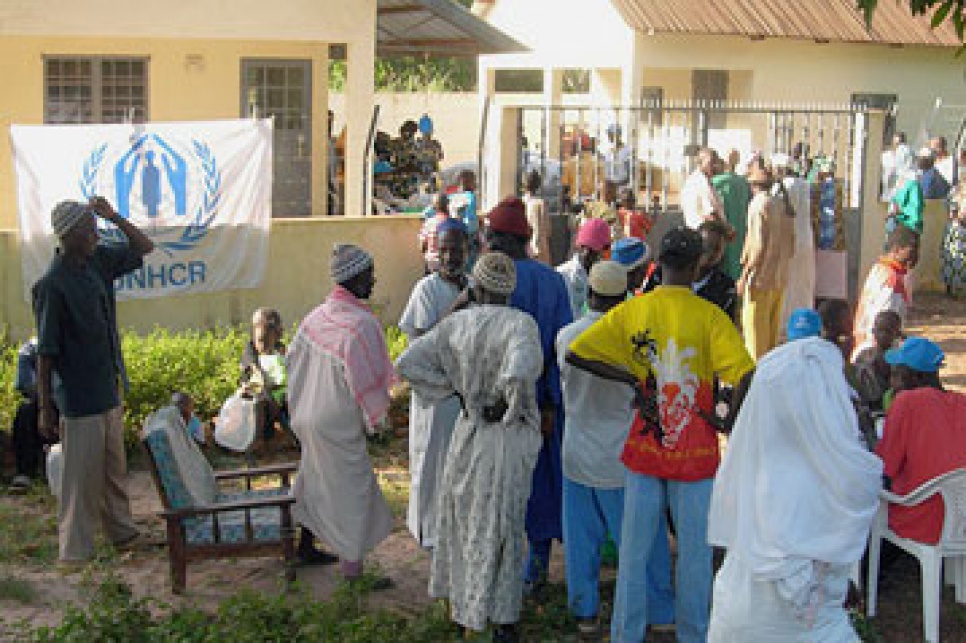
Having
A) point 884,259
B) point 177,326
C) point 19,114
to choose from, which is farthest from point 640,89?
point 884,259

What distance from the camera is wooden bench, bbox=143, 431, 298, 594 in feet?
22.5

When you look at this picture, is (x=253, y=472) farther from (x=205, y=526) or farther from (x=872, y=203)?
(x=872, y=203)

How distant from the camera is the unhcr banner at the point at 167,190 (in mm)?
11492

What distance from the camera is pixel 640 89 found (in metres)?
22.8

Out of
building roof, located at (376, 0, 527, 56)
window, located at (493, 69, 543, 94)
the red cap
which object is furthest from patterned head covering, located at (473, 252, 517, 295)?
window, located at (493, 69, 543, 94)

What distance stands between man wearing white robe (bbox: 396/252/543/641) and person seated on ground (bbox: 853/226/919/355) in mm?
3408

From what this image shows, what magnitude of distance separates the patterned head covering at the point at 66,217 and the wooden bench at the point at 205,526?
1.13m

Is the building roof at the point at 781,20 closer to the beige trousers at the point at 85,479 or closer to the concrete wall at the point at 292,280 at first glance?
the concrete wall at the point at 292,280

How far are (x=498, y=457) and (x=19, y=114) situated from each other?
1138 centimetres

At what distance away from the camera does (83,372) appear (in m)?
7.31

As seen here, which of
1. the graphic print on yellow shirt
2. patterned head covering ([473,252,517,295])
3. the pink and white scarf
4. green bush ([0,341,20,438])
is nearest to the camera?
the graphic print on yellow shirt

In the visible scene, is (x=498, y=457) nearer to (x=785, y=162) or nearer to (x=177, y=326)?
(x=177, y=326)

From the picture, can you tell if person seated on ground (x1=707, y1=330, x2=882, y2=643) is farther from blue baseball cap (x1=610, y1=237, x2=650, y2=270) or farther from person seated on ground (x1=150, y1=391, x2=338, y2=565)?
person seated on ground (x1=150, y1=391, x2=338, y2=565)

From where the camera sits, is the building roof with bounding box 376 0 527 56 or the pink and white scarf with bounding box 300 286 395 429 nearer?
the pink and white scarf with bounding box 300 286 395 429
